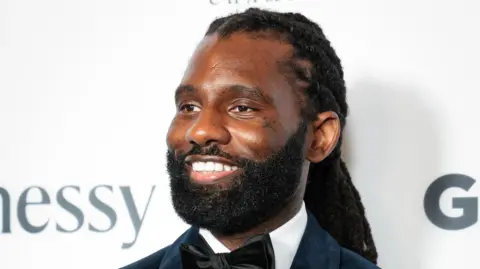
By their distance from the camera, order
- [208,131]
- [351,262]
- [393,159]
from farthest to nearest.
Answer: [393,159], [351,262], [208,131]

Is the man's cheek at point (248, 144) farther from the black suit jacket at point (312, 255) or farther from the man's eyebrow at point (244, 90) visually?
the black suit jacket at point (312, 255)

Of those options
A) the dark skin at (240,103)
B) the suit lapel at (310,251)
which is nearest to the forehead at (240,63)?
the dark skin at (240,103)

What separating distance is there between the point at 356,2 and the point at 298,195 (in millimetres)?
409

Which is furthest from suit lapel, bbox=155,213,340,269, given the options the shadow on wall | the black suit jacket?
the shadow on wall

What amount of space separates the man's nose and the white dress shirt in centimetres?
15

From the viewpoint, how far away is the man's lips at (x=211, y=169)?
83cm

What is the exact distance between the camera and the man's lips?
2.74 ft

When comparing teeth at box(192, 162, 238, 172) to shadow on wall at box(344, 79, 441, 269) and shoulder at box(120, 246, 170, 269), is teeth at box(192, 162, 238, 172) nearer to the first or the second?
shoulder at box(120, 246, 170, 269)

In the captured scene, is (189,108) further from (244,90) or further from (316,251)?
(316,251)

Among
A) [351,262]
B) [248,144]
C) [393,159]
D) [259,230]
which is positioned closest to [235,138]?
[248,144]

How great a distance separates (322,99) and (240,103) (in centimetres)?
Answer: 15

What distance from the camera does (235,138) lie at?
0.83 metres

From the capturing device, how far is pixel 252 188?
0.84 meters

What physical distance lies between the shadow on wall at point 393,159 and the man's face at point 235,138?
301mm
